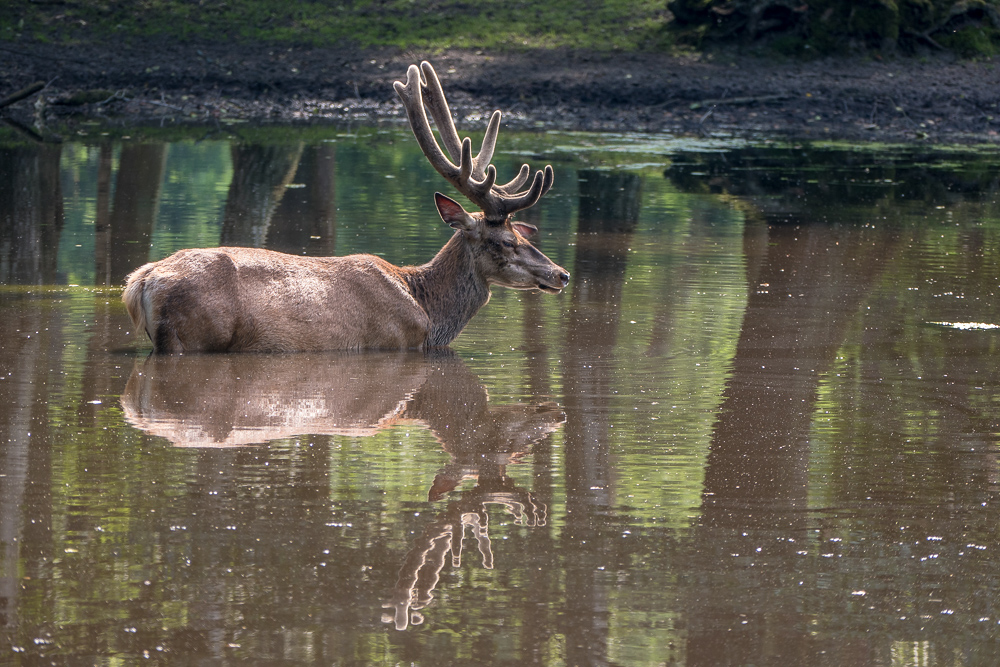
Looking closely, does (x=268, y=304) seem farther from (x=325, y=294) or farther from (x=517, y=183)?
(x=517, y=183)

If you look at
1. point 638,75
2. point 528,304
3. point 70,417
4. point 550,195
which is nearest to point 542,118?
point 638,75

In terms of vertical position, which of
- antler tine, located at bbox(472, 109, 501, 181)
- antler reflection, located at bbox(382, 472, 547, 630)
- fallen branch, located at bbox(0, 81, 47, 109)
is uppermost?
fallen branch, located at bbox(0, 81, 47, 109)

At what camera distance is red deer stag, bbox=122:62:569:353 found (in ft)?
28.7

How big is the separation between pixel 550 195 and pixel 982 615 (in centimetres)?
1374

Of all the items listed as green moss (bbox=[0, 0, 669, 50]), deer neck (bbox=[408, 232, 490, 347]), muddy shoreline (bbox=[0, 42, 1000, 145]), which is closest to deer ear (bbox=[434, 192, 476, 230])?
deer neck (bbox=[408, 232, 490, 347])

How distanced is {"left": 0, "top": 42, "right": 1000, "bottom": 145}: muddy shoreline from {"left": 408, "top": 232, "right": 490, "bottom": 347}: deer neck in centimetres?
1609

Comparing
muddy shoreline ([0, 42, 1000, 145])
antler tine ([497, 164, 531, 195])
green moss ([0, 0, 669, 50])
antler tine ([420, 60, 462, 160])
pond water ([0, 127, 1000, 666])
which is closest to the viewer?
pond water ([0, 127, 1000, 666])

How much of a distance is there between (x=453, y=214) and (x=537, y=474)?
367 centimetres

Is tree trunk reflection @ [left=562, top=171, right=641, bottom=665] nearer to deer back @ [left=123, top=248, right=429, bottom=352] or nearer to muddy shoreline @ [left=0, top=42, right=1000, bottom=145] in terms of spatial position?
deer back @ [left=123, top=248, right=429, bottom=352]

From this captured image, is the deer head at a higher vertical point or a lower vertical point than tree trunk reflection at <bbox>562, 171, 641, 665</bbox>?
higher

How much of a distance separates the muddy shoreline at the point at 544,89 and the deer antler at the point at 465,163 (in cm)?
1541

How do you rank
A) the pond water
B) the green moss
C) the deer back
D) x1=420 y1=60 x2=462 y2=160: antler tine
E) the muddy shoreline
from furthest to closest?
the green moss, the muddy shoreline, x1=420 y1=60 x2=462 y2=160: antler tine, the deer back, the pond water

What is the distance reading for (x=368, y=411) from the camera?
760cm

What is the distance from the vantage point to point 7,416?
7.17 m
